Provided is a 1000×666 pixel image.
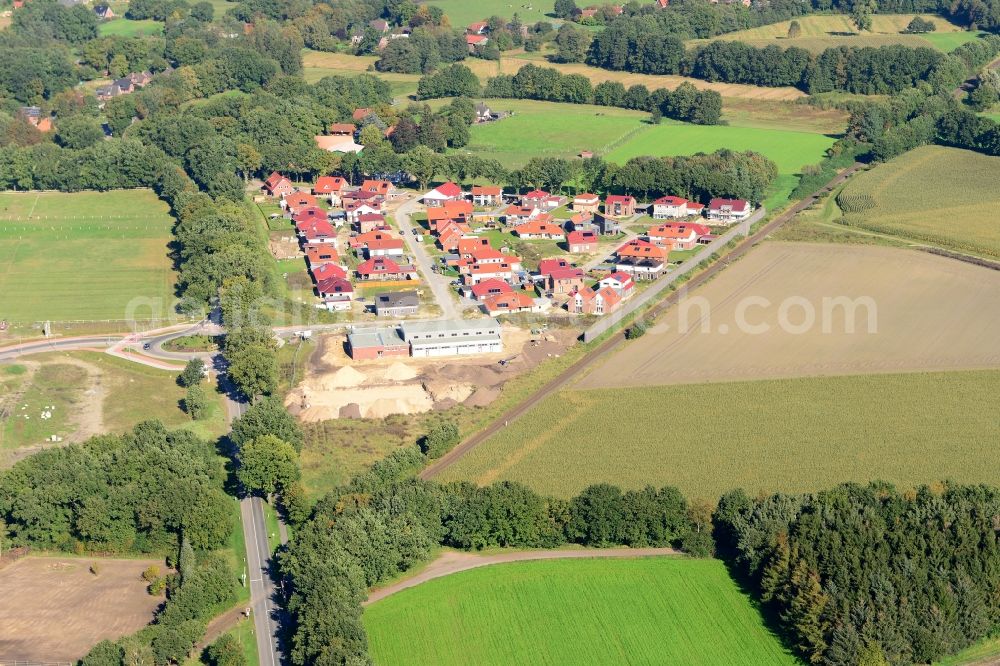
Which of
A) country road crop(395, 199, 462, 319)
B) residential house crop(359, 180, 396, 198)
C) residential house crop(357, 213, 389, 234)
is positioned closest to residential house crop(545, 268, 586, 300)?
country road crop(395, 199, 462, 319)

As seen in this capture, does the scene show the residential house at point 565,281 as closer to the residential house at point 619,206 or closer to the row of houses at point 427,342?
the row of houses at point 427,342

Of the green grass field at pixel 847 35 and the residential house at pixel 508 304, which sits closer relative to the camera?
the residential house at pixel 508 304

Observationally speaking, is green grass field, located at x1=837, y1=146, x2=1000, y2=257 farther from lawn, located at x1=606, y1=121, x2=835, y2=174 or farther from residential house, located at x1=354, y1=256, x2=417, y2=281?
residential house, located at x1=354, y1=256, x2=417, y2=281

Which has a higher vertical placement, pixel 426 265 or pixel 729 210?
pixel 729 210

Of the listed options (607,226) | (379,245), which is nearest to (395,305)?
(379,245)

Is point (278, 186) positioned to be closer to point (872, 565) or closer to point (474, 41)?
point (474, 41)

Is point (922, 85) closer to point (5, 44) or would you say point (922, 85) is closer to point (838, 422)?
point (838, 422)

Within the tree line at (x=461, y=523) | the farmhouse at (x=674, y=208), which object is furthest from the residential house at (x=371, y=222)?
the tree line at (x=461, y=523)

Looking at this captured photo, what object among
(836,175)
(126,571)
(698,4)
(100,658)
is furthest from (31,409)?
(698,4)
